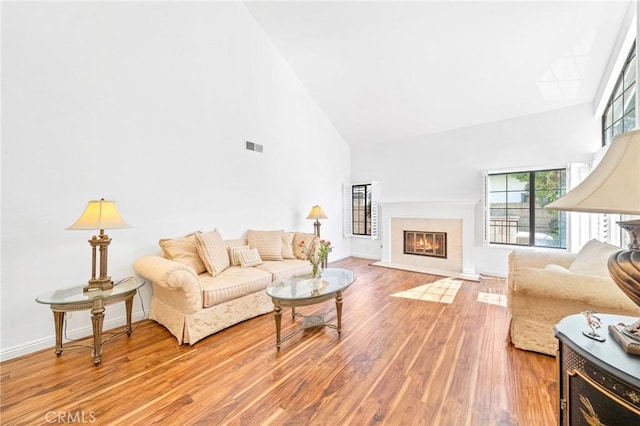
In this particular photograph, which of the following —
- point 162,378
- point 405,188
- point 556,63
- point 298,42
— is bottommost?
point 162,378

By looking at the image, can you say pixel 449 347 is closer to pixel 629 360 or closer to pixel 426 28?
pixel 629 360

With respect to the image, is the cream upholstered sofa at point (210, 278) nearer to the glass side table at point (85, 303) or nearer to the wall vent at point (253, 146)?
the glass side table at point (85, 303)

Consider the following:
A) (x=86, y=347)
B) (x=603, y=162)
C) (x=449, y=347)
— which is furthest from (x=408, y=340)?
(x=86, y=347)

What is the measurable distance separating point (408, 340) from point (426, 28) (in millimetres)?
3738

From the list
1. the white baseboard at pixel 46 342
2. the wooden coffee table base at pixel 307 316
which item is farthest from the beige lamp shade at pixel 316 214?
the white baseboard at pixel 46 342

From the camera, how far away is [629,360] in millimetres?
936

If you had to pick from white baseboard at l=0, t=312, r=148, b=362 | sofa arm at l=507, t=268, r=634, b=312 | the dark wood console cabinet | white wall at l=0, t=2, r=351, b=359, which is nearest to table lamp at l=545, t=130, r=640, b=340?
the dark wood console cabinet

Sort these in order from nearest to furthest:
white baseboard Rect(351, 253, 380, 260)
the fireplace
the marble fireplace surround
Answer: the marble fireplace surround → the fireplace → white baseboard Rect(351, 253, 380, 260)

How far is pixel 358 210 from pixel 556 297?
186 inches

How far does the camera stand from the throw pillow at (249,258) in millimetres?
3387

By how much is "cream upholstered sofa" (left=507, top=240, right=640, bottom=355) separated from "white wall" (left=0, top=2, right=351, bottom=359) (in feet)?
11.6

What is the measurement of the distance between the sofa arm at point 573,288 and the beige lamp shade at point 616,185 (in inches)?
53.2

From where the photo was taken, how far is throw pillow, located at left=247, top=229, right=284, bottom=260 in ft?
12.6

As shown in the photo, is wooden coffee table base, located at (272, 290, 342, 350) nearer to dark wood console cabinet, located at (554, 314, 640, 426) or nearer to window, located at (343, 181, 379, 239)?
dark wood console cabinet, located at (554, 314, 640, 426)
